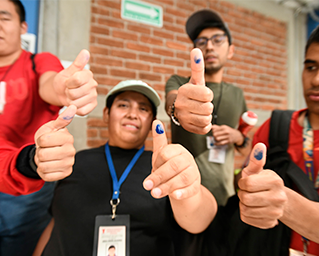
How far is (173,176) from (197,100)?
276 mm

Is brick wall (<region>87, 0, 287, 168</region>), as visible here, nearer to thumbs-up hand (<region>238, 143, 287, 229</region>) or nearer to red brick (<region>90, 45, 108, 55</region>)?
red brick (<region>90, 45, 108, 55</region>)

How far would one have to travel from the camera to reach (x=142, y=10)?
203 centimetres

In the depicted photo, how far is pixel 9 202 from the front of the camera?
1.15 m

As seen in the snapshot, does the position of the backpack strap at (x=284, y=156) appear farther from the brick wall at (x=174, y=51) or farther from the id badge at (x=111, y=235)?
the brick wall at (x=174, y=51)

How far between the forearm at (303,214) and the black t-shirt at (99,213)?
0.46 m

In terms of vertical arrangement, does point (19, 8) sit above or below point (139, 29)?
below

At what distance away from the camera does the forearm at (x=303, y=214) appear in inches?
→ 24.8

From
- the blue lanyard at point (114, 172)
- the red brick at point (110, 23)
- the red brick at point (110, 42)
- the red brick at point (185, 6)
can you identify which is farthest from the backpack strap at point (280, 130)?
the red brick at point (185, 6)

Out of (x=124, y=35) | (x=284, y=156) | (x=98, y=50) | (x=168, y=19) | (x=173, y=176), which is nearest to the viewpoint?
(x=173, y=176)

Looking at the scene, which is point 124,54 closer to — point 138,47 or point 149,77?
point 138,47

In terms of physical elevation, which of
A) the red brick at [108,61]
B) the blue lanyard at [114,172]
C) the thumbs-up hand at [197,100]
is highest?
the red brick at [108,61]

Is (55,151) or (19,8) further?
(19,8)

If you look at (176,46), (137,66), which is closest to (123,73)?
(137,66)

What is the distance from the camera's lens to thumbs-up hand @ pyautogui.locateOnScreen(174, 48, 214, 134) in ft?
2.12
